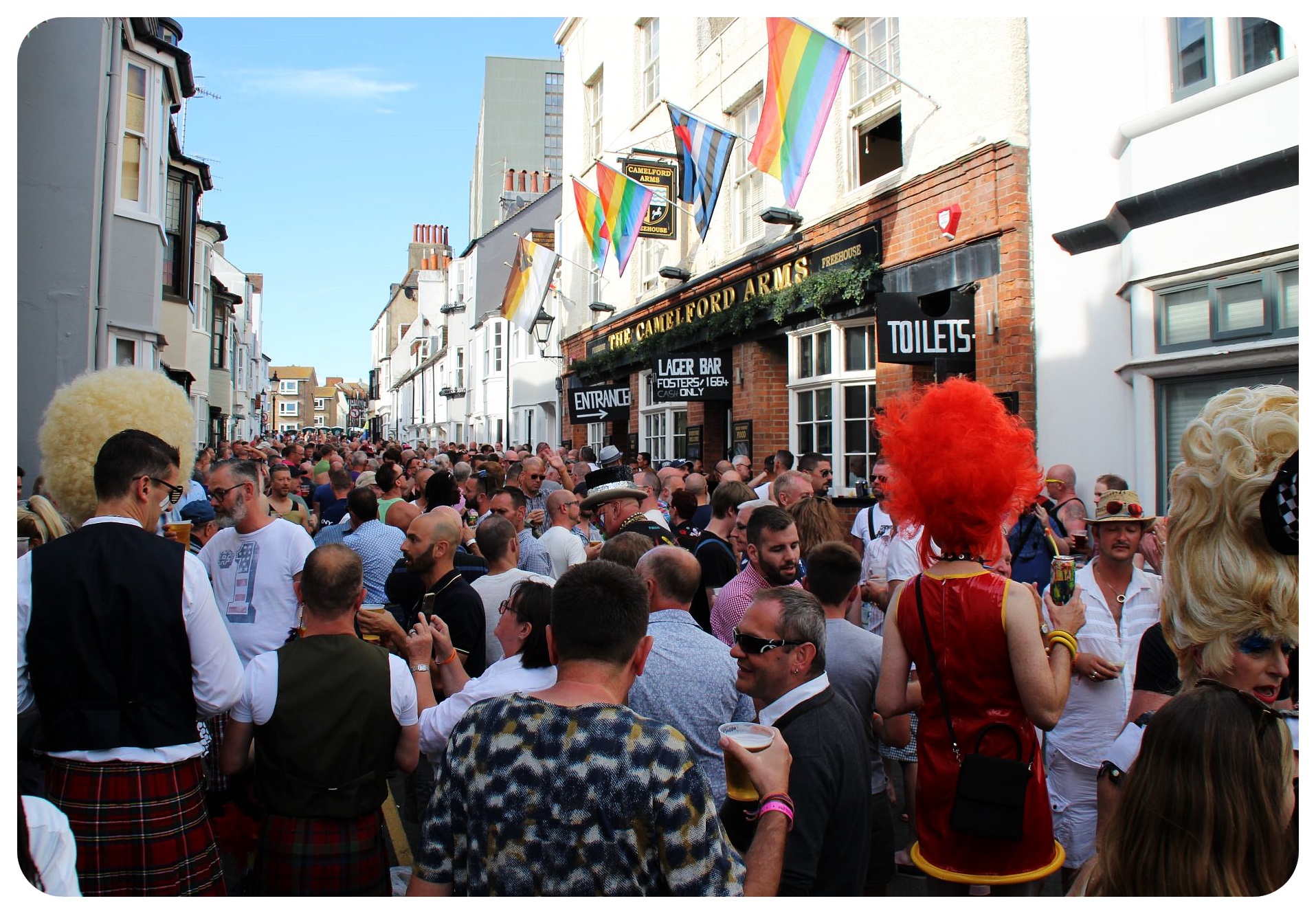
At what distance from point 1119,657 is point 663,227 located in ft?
38.8

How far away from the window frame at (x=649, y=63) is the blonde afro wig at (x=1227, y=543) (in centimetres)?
1571

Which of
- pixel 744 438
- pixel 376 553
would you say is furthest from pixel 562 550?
pixel 744 438

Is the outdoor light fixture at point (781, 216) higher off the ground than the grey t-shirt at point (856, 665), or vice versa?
the outdoor light fixture at point (781, 216)

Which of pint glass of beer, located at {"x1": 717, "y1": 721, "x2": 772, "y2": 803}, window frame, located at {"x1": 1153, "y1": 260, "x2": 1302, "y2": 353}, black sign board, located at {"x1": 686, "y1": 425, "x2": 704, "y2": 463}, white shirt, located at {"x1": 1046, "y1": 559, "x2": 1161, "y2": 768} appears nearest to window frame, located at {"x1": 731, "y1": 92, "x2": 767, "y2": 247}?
black sign board, located at {"x1": 686, "y1": 425, "x2": 704, "y2": 463}

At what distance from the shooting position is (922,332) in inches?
335

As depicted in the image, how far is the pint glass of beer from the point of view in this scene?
216cm

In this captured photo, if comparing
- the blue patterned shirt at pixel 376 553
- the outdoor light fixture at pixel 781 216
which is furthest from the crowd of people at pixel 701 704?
the outdoor light fixture at pixel 781 216

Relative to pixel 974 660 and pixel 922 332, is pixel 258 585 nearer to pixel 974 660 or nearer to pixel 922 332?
pixel 974 660

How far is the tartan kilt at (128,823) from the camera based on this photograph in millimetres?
2637

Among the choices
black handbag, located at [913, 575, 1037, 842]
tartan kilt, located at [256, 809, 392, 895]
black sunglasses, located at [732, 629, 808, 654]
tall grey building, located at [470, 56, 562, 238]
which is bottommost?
tartan kilt, located at [256, 809, 392, 895]

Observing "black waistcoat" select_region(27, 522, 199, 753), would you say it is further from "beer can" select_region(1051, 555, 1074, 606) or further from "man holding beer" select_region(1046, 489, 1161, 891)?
"man holding beer" select_region(1046, 489, 1161, 891)

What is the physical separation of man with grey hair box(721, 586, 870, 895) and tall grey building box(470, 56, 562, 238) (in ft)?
162

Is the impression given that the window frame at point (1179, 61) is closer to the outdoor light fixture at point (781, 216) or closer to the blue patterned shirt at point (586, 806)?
the outdoor light fixture at point (781, 216)

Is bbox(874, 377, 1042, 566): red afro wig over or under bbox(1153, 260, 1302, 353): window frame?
under
